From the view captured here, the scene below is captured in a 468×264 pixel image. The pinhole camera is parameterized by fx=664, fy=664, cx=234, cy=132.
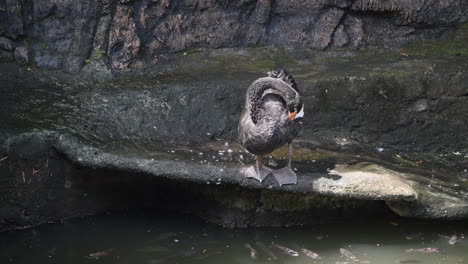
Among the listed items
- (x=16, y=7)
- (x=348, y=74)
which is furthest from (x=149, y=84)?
(x=348, y=74)

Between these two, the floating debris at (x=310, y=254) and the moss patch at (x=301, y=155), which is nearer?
the floating debris at (x=310, y=254)

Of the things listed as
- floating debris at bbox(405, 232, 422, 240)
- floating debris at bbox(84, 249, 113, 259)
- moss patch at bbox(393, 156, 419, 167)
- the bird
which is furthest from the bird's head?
floating debris at bbox(84, 249, 113, 259)

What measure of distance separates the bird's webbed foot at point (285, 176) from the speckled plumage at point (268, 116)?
0.19 meters

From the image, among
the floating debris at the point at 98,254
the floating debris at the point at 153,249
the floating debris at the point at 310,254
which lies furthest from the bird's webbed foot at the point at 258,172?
the floating debris at the point at 98,254

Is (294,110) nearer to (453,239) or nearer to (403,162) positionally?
(403,162)

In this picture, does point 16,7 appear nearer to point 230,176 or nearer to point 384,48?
point 230,176

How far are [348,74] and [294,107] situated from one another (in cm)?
159

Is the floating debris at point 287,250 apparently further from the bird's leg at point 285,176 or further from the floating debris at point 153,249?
the floating debris at point 153,249

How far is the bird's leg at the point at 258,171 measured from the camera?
5.31 m

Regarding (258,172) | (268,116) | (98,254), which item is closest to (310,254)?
(258,172)

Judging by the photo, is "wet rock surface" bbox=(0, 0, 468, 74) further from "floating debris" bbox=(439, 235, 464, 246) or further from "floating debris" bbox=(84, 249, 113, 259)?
"floating debris" bbox=(439, 235, 464, 246)

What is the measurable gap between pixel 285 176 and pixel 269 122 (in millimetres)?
464

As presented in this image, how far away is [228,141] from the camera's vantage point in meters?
6.21

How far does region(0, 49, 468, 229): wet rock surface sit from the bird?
0.11m
